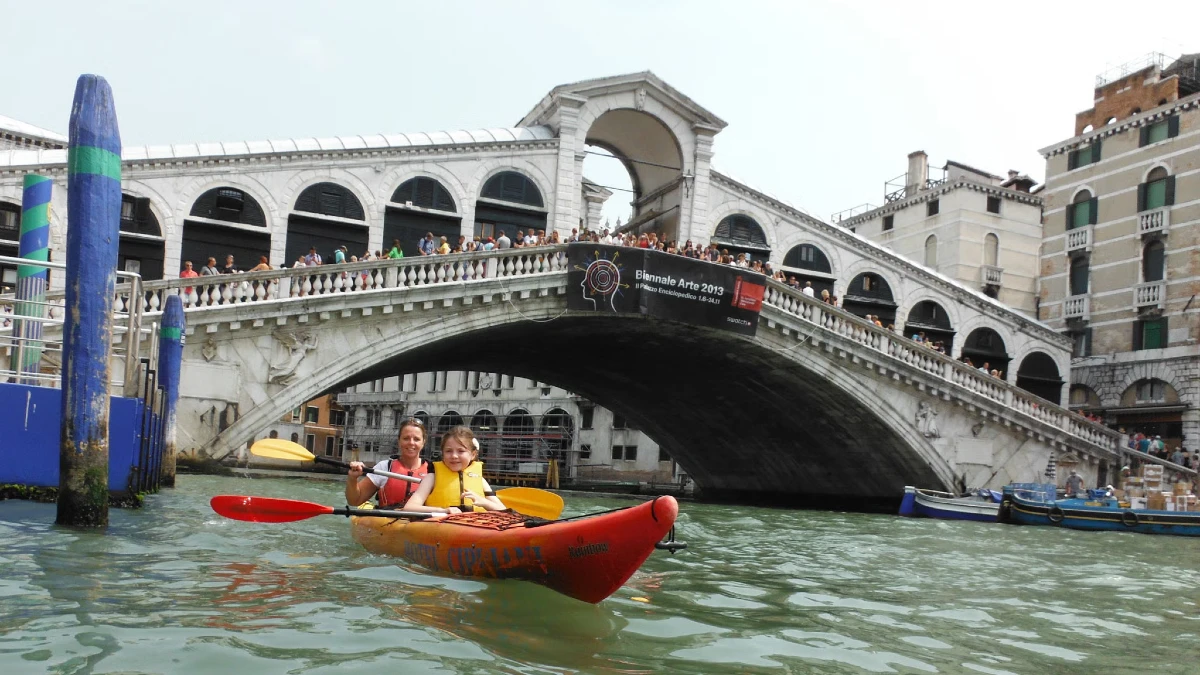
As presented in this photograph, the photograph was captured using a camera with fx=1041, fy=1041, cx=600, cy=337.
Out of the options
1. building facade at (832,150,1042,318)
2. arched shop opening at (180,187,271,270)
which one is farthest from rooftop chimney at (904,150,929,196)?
arched shop opening at (180,187,271,270)

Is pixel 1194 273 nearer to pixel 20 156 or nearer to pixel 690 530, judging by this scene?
pixel 690 530

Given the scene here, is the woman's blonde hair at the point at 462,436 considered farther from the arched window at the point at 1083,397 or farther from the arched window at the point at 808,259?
the arched window at the point at 1083,397

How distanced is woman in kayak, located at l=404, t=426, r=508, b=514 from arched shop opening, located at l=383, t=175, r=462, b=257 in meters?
16.0

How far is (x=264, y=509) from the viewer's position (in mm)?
8273

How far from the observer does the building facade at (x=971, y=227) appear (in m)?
40.0

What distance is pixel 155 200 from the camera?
21.4 m

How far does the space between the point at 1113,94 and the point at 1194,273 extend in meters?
7.07

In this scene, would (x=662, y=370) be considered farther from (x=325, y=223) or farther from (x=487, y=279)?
(x=325, y=223)

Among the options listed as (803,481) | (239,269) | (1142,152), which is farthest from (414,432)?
(1142,152)

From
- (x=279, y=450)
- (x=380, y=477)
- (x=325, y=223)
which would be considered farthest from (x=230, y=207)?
(x=380, y=477)

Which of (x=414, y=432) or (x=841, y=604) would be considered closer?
(x=841, y=604)

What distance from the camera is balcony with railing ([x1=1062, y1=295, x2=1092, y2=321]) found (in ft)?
104

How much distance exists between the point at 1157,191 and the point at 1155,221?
0.95 m

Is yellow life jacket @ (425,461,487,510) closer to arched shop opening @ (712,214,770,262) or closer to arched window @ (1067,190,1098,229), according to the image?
arched shop opening @ (712,214,770,262)
